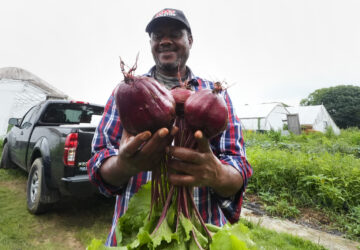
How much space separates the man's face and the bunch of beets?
2.57 ft

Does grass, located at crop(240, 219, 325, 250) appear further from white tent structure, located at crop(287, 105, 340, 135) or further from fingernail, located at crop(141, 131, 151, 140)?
white tent structure, located at crop(287, 105, 340, 135)

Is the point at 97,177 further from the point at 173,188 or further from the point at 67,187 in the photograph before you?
the point at 67,187

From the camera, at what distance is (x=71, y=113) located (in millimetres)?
4828

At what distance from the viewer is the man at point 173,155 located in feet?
2.74

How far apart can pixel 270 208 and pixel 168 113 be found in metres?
3.88

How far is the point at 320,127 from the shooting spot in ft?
98.0

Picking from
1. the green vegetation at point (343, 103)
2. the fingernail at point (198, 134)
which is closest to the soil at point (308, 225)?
the fingernail at point (198, 134)

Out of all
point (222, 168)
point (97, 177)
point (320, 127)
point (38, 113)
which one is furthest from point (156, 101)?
point (320, 127)

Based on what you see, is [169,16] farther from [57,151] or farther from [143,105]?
[57,151]

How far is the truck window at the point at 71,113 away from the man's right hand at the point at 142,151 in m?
3.52

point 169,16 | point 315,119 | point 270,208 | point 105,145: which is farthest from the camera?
point 315,119

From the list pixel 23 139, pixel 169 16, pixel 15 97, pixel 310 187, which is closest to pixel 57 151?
pixel 23 139

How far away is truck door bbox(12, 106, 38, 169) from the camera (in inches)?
183

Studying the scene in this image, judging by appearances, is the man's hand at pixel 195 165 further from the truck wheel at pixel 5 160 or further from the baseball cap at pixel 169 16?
the truck wheel at pixel 5 160
